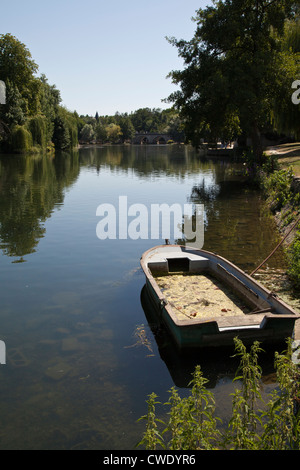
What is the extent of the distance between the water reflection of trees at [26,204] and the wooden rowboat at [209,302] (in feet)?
17.1

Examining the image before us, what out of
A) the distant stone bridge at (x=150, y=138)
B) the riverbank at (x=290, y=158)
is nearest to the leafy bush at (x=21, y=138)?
the riverbank at (x=290, y=158)

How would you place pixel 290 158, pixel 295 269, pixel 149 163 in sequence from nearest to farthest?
pixel 295 269
pixel 290 158
pixel 149 163

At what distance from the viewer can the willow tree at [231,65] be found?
25.9 meters

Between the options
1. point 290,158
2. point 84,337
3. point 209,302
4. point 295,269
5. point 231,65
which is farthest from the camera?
point 290,158

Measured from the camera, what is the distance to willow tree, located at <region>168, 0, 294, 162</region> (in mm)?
25875

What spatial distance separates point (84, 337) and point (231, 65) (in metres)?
23.6

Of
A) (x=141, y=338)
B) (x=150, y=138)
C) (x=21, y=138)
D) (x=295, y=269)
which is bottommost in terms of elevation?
(x=141, y=338)

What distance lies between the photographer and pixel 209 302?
873 centimetres

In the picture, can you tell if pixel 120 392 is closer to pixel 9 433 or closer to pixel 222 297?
pixel 9 433

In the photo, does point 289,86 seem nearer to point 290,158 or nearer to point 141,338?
point 290,158

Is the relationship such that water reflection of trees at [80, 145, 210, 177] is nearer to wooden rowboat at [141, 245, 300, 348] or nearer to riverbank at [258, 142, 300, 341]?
riverbank at [258, 142, 300, 341]

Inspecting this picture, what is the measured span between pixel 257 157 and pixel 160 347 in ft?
82.3

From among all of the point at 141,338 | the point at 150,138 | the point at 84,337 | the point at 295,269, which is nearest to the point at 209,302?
the point at 141,338
